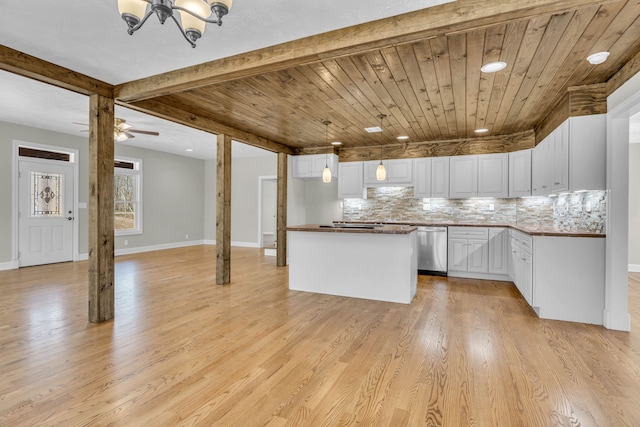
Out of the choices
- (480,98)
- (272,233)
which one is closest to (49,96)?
(480,98)

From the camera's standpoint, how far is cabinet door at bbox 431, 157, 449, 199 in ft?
20.1

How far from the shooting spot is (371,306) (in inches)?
157

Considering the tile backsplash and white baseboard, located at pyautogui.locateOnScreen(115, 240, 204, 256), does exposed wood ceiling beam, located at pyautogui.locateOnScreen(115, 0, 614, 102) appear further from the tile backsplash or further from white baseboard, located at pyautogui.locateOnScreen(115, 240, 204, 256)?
white baseboard, located at pyautogui.locateOnScreen(115, 240, 204, 256)

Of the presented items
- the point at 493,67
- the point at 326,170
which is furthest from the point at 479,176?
the point at 493,67

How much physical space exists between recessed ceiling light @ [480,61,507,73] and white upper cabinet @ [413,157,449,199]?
123 inches

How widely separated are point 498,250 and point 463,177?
4.73 feet

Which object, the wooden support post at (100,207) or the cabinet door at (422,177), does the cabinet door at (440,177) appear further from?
the wooden support post at (100,207)

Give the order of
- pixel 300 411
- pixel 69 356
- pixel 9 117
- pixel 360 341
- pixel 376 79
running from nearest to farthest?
1. pixel 300 411
2. pixel 69 356
3. pixel 360 341
4. pixel 376 79
5. pixel 9 117

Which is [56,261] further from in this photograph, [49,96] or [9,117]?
[49,96]

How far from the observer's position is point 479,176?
19.3 feet

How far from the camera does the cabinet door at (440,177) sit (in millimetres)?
6129

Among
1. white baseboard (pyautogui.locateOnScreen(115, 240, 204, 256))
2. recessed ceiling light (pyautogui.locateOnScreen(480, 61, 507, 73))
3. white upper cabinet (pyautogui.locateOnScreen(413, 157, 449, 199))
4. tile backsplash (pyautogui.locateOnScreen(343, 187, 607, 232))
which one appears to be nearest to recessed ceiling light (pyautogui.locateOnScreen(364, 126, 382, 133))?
white upper cabinet (pyautogui.locateOnScreen(413, 157, 449, 199))

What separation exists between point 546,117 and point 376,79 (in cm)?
293

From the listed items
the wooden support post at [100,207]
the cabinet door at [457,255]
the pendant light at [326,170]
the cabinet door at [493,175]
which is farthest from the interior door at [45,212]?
the cabinet door at [493,175]
